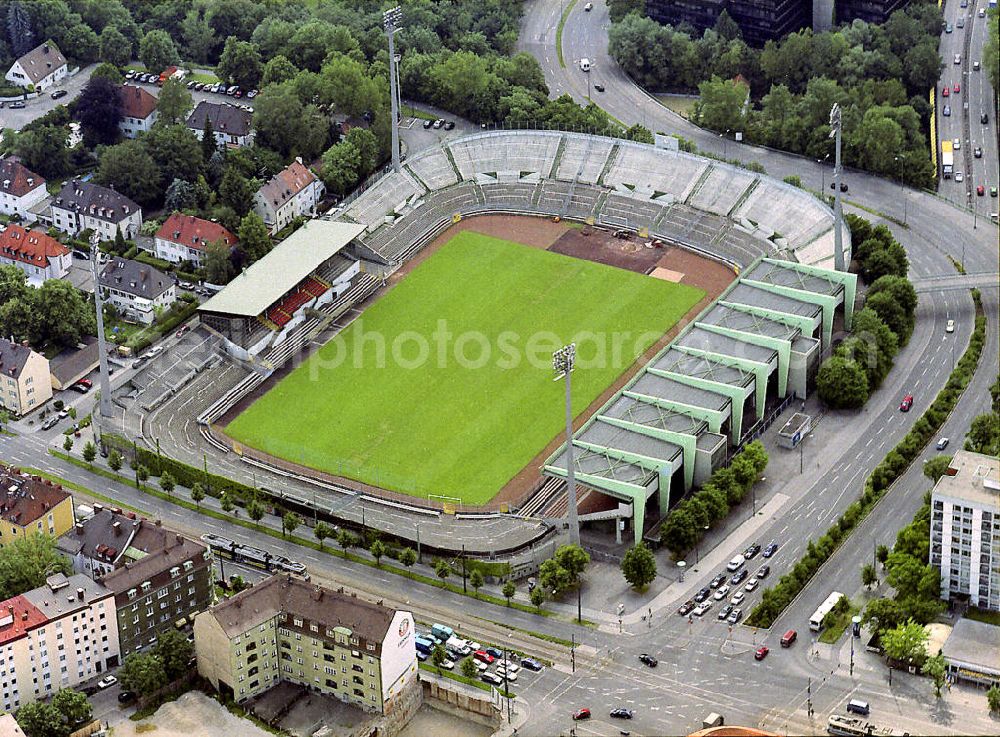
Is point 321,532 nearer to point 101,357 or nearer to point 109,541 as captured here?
point 109,541

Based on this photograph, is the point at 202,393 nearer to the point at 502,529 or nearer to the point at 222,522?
the point at 222,522

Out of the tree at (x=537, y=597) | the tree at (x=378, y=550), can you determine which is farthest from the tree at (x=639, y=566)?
the tree at (x=378, y=550)

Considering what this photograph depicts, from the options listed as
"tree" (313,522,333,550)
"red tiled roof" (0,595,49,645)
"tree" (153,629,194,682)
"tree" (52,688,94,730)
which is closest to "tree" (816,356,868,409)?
"tree" (313,522,333,550)

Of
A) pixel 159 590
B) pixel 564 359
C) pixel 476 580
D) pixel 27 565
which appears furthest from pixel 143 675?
pixel 564 359

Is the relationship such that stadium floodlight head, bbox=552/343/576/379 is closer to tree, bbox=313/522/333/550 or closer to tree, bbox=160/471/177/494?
tree, bbox=313/522/333/550

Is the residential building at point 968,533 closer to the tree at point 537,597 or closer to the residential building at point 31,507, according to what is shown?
the tree at point 537,597

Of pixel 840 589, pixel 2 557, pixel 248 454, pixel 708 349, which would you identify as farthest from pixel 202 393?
pixel 840 589

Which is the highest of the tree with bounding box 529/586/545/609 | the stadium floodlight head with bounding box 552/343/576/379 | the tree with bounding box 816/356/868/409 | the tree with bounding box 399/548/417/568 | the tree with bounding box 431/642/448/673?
the stadium floodlight head with bounding box 552/343/576/379
